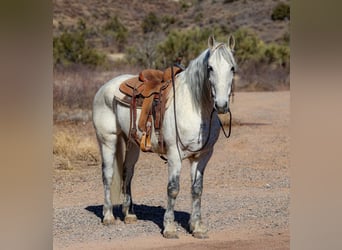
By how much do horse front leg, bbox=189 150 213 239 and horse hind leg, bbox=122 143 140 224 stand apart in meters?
0.63

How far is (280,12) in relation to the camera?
1246 inches

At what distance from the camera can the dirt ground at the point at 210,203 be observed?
15.0 feet

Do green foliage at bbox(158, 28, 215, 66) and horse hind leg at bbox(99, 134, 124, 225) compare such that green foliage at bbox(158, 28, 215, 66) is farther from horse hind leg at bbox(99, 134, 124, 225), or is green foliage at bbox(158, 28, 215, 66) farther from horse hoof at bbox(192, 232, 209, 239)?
horse hoof at bbox(192, 232, 209, 239)

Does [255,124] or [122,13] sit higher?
[122,13]

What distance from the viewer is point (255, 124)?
11.3 meters

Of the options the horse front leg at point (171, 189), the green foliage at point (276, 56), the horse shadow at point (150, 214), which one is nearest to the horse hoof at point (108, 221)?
the horse shadow at point (150, 214)

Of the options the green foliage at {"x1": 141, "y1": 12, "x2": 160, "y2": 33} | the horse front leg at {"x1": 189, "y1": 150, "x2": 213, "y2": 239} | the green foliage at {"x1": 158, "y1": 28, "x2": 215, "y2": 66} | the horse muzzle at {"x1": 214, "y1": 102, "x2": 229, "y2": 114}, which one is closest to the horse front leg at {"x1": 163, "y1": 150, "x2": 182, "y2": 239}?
the horse front leg at {"x1": 189, "y1": 150, "x2": 213, "y2": 239}

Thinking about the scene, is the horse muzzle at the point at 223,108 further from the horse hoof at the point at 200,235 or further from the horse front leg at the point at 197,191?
the horse hoof at the point at 200,235

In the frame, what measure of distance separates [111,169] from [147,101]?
2.23ft

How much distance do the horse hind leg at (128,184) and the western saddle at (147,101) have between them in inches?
15.9
